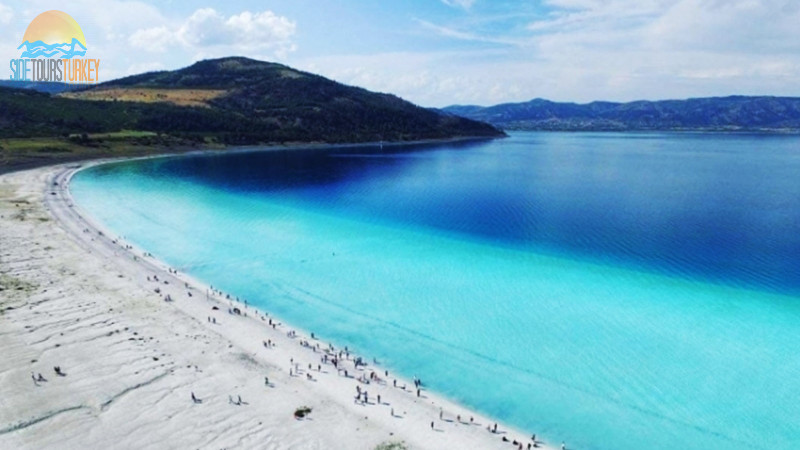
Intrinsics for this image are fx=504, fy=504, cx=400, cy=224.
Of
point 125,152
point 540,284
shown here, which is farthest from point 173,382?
point 125,152

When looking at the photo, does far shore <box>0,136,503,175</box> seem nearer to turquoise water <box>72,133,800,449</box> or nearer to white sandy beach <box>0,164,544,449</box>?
turquoise water <box>72,133,800,449</box>

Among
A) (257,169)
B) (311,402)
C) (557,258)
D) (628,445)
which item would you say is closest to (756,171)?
(557,258)

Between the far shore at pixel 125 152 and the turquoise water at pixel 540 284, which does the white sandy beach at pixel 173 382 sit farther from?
the far shore at pixel 125 152

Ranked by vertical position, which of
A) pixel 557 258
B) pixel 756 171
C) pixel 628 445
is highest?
pixel 756 171

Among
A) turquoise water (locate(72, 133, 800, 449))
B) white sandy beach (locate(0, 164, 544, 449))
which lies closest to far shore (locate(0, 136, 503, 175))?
turquoise water (locate(72, 133, 800, 449))

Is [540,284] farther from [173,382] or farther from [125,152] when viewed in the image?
[125,152]

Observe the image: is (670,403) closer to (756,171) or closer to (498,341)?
(498,341)
